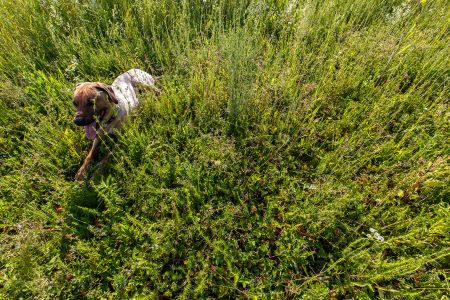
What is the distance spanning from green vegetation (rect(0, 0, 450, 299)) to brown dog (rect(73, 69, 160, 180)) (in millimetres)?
149

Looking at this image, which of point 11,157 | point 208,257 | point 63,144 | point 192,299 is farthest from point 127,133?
point 192,299

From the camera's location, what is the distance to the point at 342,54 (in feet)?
10.2

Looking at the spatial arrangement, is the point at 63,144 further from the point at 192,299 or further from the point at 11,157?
the point at 192,299

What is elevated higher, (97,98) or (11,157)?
(97,98)

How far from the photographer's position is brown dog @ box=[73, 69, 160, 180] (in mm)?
2154

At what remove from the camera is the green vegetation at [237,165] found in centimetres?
196

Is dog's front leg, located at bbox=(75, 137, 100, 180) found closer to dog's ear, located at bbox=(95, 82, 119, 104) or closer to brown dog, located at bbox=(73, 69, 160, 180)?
brown dog, located at bbox=(73, 69, 160, 180)

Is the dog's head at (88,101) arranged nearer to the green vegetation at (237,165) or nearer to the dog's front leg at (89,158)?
the dog's front leg at (89,158)

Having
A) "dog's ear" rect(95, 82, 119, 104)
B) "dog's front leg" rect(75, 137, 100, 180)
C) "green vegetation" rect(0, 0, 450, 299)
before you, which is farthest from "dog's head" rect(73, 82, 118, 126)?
"green vegetation" rect(0, 0, 450, 299)

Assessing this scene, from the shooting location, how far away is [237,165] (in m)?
2.35

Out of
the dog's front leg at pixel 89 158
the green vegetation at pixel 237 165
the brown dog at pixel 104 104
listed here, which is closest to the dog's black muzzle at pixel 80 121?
the brown dog at pixel 104 104

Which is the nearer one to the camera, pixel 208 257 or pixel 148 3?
pixel 208 257

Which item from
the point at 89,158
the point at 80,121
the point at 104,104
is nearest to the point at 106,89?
the point at 104,104

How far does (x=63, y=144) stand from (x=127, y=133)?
667mm
